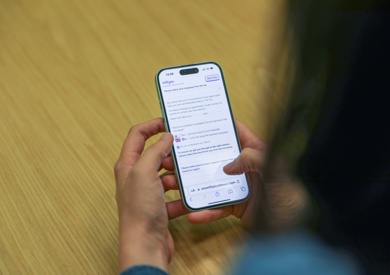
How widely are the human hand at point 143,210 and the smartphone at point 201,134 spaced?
2 cm

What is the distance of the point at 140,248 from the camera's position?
1.67 ft

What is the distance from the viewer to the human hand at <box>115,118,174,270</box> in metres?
0.51

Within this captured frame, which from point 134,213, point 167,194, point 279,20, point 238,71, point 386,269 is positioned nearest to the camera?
point 279,20

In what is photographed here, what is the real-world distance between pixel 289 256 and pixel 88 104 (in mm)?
473

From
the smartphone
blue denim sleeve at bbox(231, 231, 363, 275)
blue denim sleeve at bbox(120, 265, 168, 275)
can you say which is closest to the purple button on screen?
the smartphone

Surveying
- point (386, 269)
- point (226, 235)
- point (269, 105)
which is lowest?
point (226, 235)

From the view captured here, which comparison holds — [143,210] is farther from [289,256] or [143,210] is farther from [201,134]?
[289,256]

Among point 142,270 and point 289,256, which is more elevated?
point 289,256

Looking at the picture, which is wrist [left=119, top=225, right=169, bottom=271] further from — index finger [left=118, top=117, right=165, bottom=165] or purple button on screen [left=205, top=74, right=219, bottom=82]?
purple button on screen [left=205, top=74, right=219, bottom=82]

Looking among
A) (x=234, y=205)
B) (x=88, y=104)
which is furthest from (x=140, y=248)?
(x=88, y=104)

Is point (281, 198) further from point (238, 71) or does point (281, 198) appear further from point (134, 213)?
point (238, 71)

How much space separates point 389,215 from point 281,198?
0.32 feet

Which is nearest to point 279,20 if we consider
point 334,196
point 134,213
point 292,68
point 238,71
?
point 292,68

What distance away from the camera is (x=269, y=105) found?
27cm
